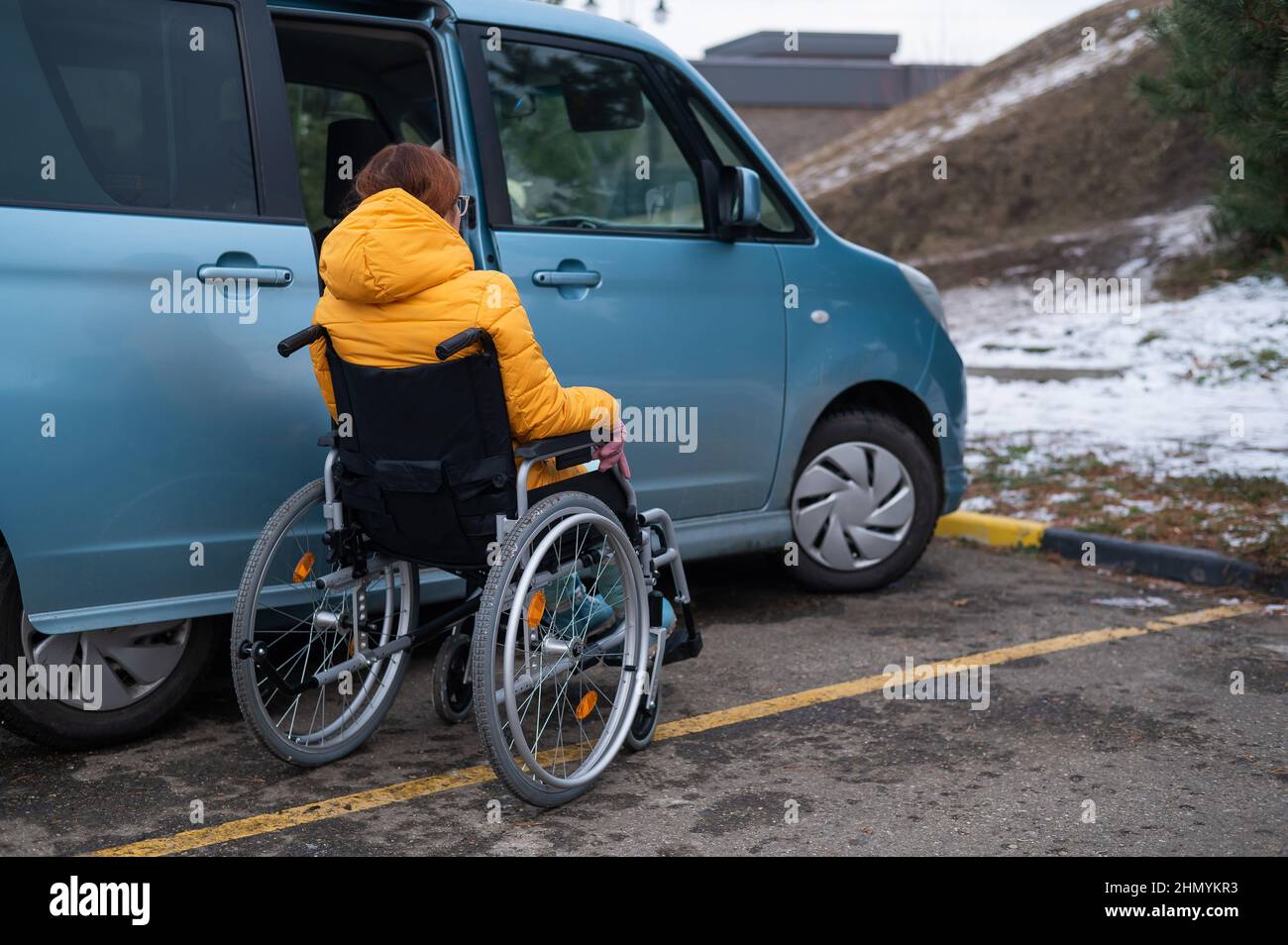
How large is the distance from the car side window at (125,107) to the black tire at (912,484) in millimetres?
2411

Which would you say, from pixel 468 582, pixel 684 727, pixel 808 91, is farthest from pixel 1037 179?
pixel 808 91

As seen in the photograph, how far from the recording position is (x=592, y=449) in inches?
139

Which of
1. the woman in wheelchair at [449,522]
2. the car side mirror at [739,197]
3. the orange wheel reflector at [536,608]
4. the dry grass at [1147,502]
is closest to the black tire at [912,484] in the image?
the car side mirror at [739,197]

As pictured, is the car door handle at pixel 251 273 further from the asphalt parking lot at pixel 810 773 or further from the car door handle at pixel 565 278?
the asphalt parking lot at pixel 810 773

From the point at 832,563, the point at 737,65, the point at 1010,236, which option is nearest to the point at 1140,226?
the point at 1010,236

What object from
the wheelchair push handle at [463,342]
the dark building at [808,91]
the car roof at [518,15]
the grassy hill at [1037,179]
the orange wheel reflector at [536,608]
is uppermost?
the dark building at [808,91]

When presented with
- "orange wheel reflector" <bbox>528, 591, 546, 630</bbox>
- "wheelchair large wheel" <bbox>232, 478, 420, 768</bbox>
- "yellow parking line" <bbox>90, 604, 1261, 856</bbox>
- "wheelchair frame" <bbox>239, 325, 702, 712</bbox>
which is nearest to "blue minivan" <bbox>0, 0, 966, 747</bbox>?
"wheelchair large wheel" <bbox>232, 478, 420, 768</bbox>

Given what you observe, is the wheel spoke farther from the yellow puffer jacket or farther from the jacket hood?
the jacket hood

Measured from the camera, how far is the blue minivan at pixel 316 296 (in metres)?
3.51

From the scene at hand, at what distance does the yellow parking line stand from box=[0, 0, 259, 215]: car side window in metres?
1.58

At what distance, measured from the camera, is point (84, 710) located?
3.72 metres

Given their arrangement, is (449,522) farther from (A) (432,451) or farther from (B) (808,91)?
(B) (808,91)

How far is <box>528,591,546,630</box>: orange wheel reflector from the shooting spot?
338 centimetres

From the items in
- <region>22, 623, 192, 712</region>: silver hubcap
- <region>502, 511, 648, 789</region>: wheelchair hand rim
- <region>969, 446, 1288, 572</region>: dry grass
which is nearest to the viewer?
<region>502, 511, 648, 789</region>: wheelchair hand rim
